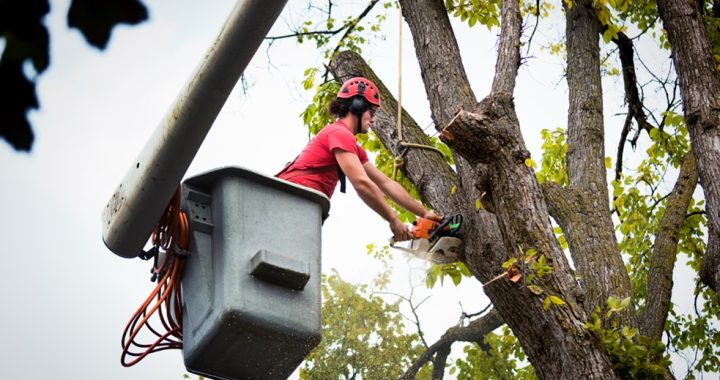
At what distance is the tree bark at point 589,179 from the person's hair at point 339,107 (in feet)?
4.59

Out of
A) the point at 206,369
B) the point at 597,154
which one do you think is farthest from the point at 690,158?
the point at 206,369

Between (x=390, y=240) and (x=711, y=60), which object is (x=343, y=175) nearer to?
(x=390, y=240)

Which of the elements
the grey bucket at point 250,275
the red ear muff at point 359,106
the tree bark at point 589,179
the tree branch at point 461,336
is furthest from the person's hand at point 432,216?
the tree branch at point 461,336

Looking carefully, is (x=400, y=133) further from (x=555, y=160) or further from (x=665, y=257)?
(x=555, y=160)

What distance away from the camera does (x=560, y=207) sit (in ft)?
21.2

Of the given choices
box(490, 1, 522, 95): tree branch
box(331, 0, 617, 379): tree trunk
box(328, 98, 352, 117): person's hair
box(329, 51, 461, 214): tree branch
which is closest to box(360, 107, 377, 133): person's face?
box(328, 98, 352, 117): person's hair

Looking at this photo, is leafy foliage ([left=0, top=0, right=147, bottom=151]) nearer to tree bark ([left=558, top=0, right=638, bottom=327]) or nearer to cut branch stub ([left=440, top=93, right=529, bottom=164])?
cut branch stub ([left=440, top=93, right=529, bottom=164])

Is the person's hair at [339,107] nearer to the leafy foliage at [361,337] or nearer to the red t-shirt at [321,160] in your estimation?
the red t-shirt at [321,160]

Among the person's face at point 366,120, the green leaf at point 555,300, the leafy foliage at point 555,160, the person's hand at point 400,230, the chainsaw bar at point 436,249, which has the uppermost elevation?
the leafy foliage at point 555,160

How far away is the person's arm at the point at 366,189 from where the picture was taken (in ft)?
18.8

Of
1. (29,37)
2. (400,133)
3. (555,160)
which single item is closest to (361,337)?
(555,160)

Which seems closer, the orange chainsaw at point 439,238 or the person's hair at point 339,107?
the orange chainsaw at point 439,238

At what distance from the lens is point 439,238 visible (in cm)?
566

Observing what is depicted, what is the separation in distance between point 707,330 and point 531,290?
5.89 meters
